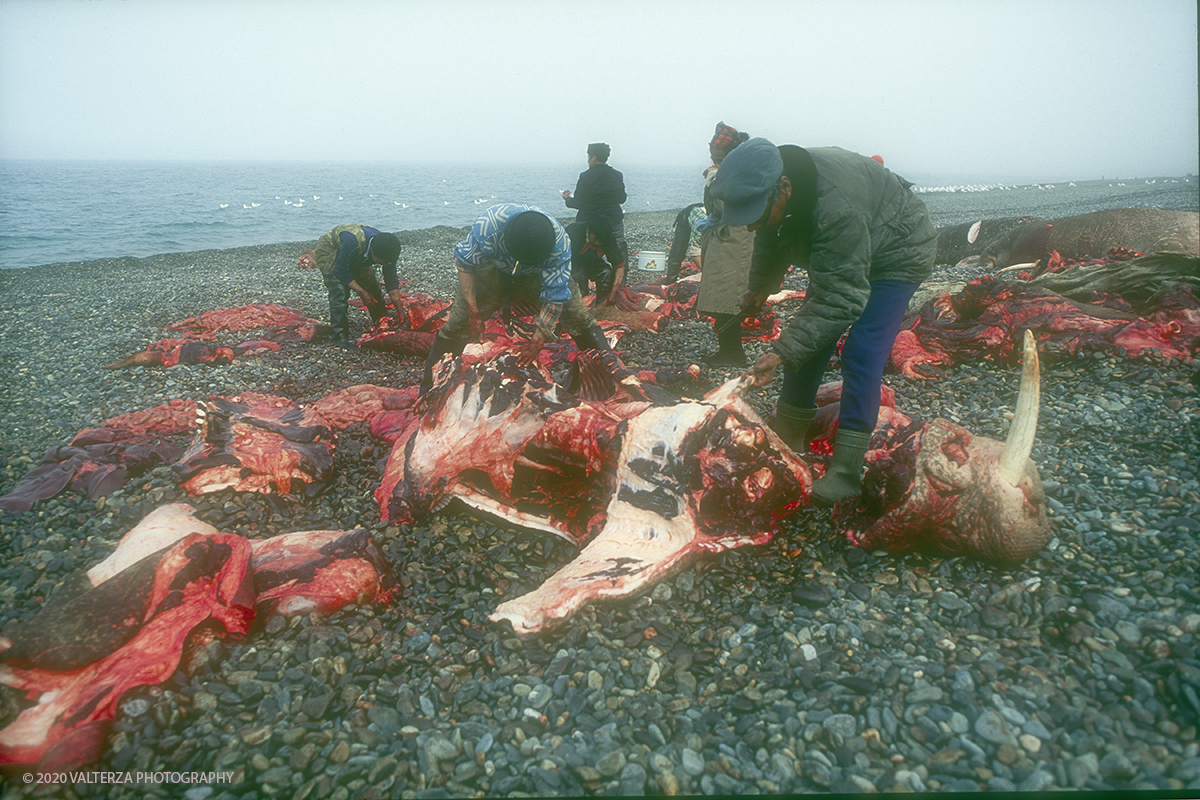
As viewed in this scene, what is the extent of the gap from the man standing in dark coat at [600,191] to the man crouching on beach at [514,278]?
127 inches

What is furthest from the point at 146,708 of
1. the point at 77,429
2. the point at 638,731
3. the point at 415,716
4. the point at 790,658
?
the point at 77,429

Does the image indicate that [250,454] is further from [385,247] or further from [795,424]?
[385,247]

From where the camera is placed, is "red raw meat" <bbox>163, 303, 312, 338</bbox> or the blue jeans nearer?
the blue jeans

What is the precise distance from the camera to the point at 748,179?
295cm

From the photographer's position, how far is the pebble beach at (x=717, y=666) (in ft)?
7.32

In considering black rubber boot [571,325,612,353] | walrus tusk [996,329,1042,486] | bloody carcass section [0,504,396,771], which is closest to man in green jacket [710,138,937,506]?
walrus tusk [996,329,1042,486]

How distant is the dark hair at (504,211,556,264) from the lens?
189 inches

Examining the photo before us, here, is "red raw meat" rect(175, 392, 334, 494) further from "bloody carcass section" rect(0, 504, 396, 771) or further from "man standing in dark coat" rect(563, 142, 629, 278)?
"man standing in dark coat" rect(563, 142, 629, 278)

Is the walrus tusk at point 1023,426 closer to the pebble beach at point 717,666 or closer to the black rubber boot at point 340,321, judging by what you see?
the pebble beach at point 717,666

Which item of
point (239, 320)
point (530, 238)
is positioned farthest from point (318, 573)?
point (239, 320)

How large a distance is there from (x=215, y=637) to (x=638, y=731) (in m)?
2.18

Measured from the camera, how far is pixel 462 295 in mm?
5504

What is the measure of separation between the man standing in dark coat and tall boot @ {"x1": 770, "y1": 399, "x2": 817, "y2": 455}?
5214 millimetres

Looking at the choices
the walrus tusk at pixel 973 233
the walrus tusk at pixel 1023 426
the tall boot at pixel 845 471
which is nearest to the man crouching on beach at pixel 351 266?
the tall boot at pixel 845 471
